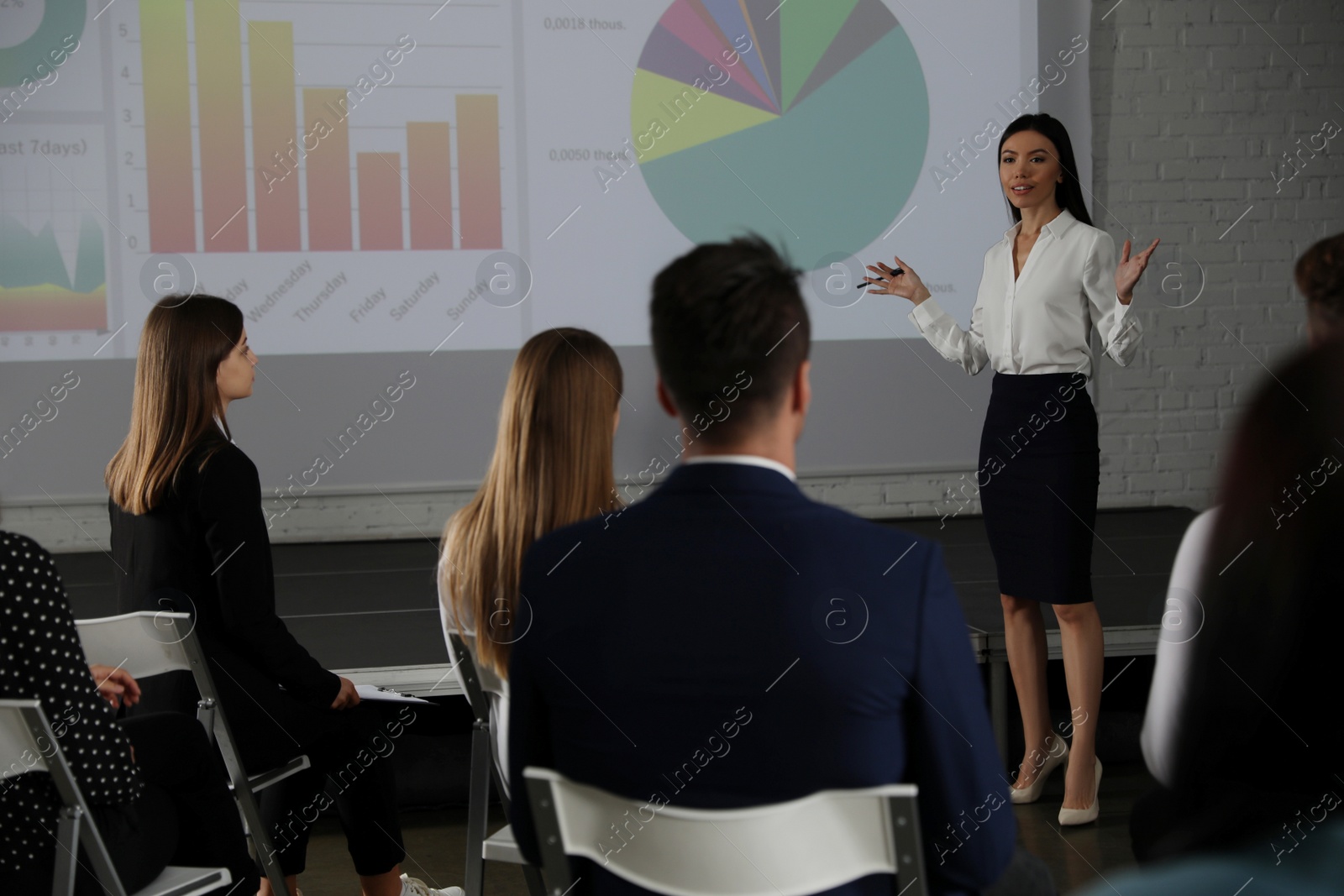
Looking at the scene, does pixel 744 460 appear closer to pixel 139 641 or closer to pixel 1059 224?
pixel 139 641

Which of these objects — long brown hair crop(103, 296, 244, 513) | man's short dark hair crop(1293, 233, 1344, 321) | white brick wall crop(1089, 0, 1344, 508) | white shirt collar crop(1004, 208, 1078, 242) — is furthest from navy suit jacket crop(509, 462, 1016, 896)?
white brick wall crop(1089, 0, 1344, 508)

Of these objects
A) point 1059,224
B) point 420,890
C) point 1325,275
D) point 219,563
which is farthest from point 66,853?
point 1059,224

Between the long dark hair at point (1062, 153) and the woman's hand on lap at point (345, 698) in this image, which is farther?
the long dark hair at point (1062, 153)

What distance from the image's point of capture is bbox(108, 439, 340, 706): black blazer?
197 centimetres

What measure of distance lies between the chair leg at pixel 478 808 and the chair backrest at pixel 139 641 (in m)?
0.49

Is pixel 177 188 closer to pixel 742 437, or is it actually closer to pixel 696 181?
pixel 696 181

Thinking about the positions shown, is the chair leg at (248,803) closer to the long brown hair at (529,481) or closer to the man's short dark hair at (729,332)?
the long brown hair at (529,481)

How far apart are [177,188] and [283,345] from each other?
70 cm

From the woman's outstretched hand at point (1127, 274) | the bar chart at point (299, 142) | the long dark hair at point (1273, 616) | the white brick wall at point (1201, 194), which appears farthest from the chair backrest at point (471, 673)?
the white brick wall at point (1201, 194)

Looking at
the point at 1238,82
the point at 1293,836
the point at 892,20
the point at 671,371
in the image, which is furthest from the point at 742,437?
the point at 1238,82

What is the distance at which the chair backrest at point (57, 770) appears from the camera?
138 centimetres

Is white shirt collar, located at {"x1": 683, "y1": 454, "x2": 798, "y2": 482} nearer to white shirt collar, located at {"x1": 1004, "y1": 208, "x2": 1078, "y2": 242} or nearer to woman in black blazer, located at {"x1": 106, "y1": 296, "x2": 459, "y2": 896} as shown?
woman in black blazer, located at {"x1": 106, "y1": 296, "x2": 459, "y2": 896}

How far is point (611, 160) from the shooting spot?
466 cm

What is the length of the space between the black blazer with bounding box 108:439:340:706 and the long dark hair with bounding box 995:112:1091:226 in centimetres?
170
